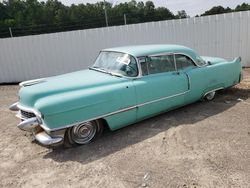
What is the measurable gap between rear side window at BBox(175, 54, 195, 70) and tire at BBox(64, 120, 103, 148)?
2.18m

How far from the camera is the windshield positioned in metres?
5.08

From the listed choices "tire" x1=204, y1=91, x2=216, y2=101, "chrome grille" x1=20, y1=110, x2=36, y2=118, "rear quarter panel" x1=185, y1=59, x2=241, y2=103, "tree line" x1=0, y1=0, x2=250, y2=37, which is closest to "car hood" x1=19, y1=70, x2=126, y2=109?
"chrome grille" x1=20, y1=110, x2=36, y2=118

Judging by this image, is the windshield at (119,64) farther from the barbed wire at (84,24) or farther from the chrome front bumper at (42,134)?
the barbed wire at (84,24)

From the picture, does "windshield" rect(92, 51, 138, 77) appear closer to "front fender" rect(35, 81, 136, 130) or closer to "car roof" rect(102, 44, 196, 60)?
"car roof" rect(102, 44, 196, 60)

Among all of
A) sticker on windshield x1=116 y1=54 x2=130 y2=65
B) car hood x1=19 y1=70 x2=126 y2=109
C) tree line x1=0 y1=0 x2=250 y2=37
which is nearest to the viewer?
car hood x1=19 y1=70 x2=126 y2=109

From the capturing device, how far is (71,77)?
5199 millimetres

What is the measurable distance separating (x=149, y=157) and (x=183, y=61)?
2.59 meters

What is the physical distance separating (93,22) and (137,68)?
1485 inches

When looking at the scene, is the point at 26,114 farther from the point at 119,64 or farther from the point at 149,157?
the point at 149,157

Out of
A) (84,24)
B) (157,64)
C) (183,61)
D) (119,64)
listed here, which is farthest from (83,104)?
(84,24)

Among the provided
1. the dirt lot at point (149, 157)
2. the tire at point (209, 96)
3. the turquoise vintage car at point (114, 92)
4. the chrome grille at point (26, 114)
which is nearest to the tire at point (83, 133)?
the turquoise vintage car at point (114, 92)

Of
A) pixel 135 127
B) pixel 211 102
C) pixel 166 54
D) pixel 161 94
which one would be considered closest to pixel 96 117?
pixel 135 127

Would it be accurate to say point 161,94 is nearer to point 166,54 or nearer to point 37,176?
point 166,54

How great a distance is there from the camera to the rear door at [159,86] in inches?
197
